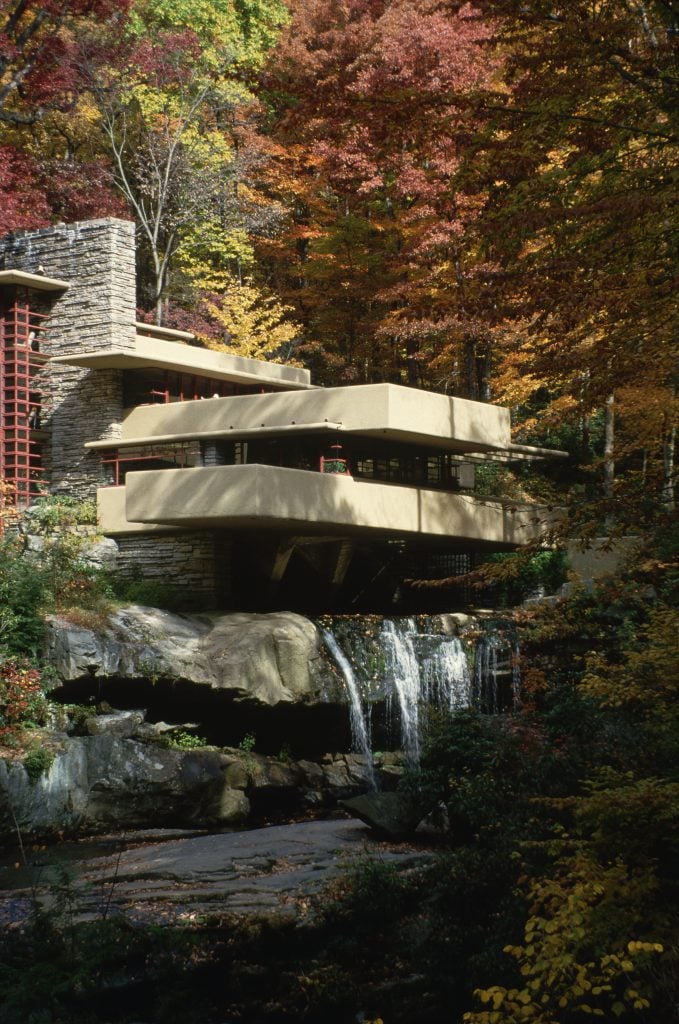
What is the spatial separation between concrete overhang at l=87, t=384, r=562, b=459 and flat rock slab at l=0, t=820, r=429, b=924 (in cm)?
883

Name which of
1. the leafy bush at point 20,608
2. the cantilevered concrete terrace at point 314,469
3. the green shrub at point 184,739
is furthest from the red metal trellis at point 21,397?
the green shrub at point 184,739

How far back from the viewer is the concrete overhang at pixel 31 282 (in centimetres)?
2412

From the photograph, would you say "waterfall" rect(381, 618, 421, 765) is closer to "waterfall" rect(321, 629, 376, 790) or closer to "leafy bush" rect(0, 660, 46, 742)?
"waterfall" rect(321, 629, 376, 790)

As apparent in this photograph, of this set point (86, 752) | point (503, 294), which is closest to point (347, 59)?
point (86, 752)

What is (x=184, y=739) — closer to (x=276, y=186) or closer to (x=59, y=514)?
(x=59, y=514)

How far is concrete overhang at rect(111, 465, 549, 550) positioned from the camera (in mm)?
20516

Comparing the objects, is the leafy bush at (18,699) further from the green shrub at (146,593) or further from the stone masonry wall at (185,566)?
the stone masonry wall at (185,566)

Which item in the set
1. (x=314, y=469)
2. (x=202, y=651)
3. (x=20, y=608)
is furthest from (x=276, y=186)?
(x=20, y=608)

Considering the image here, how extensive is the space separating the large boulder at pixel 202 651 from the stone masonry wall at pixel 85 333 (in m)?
6.28

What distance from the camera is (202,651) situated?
1889 centimetres

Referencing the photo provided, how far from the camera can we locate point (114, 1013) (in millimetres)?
9359

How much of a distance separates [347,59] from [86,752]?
23.1 m

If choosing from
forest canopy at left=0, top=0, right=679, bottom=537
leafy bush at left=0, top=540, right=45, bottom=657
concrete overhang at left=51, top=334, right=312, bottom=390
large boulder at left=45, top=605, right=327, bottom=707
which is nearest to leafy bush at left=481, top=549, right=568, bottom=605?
forest canopy at left=0, top=0, right=679, bottom=537

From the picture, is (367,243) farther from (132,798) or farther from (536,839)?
(536,839)
